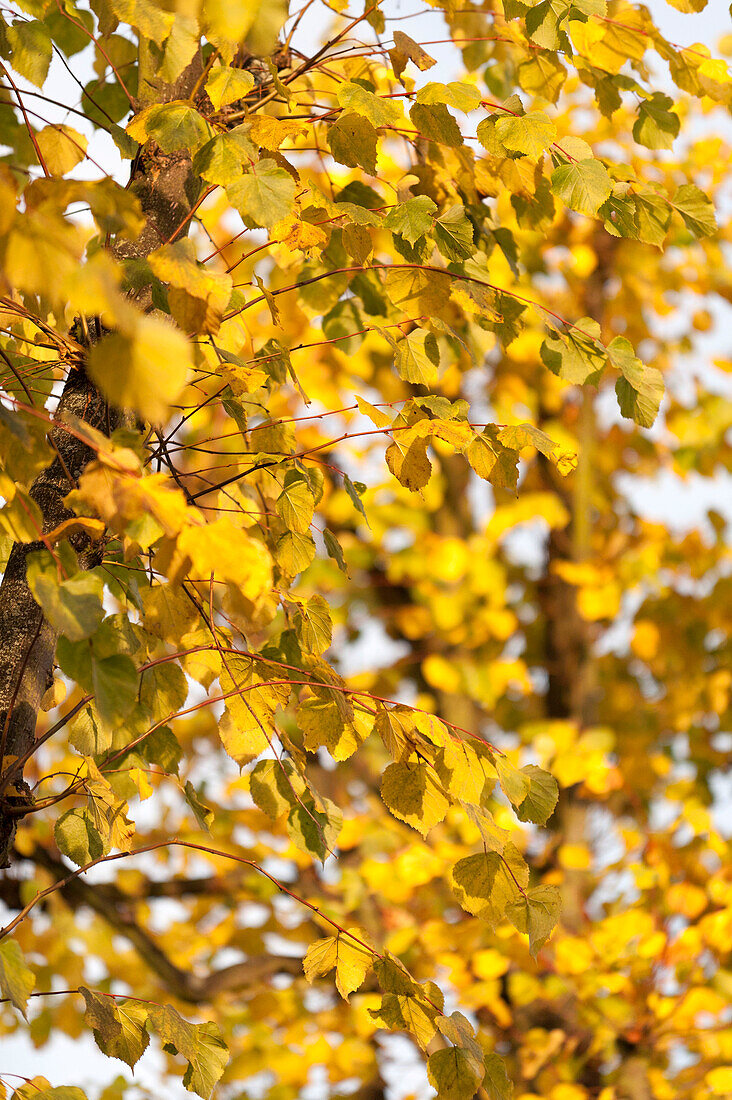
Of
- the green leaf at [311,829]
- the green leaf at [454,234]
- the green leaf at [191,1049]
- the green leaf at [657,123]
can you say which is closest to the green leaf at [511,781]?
the green leaf at [311,829]

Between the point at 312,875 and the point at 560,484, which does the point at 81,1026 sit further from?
the point at 560,484

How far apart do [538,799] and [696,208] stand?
60 cm

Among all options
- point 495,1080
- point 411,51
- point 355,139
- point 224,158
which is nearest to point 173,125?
point 224,158

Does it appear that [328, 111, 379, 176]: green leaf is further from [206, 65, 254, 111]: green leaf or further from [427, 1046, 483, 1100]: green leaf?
[427, 1046, 483, 1100]: green leaf

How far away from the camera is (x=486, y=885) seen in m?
0.70

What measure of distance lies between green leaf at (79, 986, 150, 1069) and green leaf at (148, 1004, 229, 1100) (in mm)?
17

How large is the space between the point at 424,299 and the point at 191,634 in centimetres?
37

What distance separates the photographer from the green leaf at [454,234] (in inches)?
28.7

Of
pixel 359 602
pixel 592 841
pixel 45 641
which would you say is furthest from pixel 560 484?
pixel 45 641

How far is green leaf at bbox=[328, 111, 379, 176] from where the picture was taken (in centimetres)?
70

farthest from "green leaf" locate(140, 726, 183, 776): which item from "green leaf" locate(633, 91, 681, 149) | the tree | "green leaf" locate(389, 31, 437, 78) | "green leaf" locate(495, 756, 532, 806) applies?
"green leaf" locate(633, 91, 681, 149)

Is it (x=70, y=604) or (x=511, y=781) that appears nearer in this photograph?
(x=70, y=604)

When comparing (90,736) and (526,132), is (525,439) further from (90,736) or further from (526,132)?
(90,736)

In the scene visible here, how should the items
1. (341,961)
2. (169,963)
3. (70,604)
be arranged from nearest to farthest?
(70,604) < (341,961) < (169,963)
